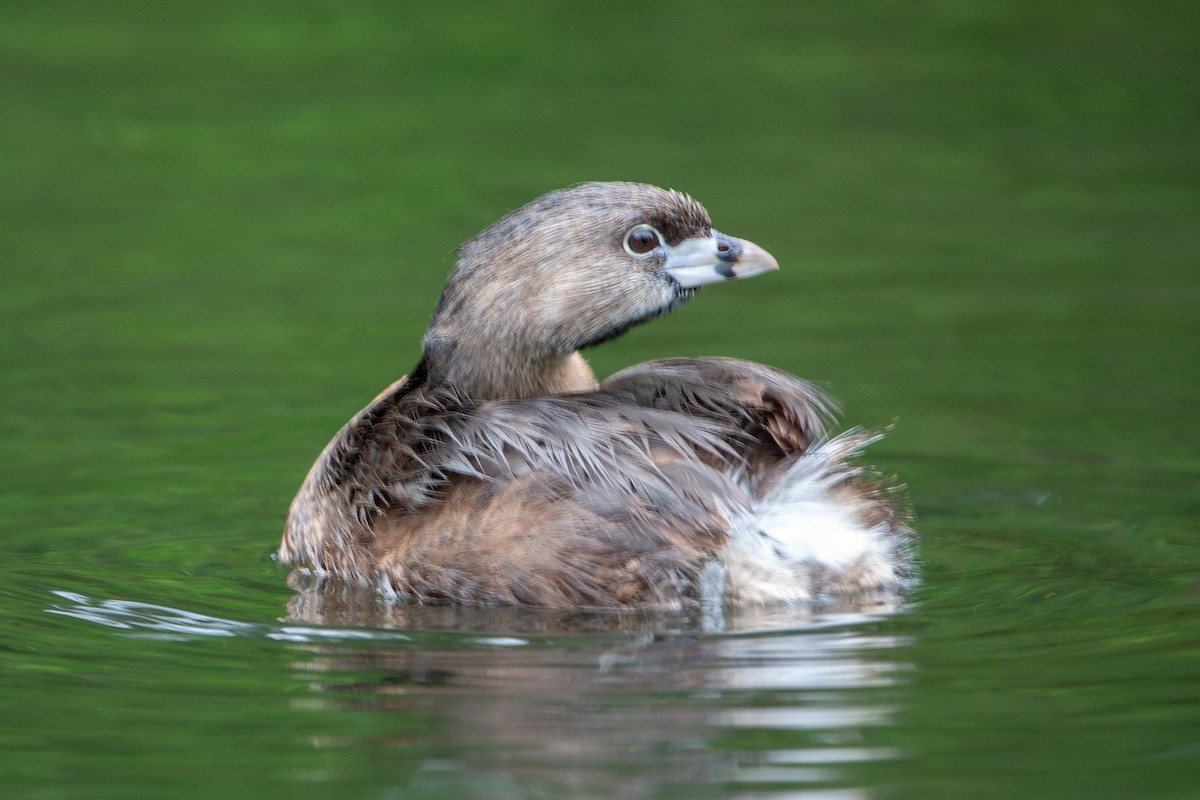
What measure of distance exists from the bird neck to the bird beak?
0.41m

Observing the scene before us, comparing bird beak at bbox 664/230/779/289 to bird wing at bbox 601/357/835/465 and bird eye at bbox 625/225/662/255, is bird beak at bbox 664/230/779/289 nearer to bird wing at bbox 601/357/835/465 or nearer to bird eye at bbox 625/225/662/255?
bird eye at bbox 625/225/662/255

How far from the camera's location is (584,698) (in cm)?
435

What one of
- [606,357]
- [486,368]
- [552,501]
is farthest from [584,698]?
[606,357]

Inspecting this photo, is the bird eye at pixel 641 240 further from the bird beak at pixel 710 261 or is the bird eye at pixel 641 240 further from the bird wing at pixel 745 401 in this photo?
the bird wing at pixel 745 401

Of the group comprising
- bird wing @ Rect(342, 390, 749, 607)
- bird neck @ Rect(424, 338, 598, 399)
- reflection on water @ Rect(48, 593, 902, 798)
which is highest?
bird neck @ Rect(424, 338, 598, 399)

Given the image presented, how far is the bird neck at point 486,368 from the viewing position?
5.47 meters

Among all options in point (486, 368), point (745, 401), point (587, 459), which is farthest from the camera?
point (486, 368)

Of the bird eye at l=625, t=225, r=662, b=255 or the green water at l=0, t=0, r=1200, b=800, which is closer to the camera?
the green water at l=0, t=0, r=1200, b=800

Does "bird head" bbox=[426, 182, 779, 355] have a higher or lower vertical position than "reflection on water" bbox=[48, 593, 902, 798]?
higher

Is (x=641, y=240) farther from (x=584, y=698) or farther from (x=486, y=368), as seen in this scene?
(x=584, y=698)

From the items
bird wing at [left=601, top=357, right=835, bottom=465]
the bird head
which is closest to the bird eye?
the bird head

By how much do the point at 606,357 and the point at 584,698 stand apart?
4.23 metres

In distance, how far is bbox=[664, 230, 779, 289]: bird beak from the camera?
18.1 feet

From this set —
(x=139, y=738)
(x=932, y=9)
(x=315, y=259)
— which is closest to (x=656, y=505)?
(x=139, y=738)
